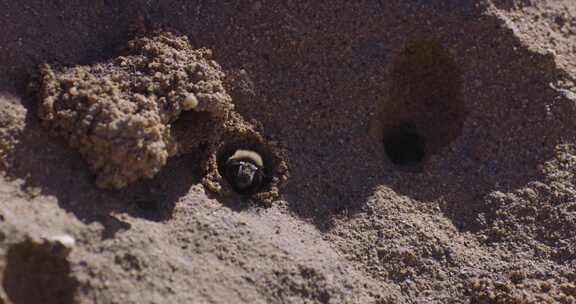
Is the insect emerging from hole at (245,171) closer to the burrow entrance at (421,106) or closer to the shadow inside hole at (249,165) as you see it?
the shadow inside hole at (249,165)

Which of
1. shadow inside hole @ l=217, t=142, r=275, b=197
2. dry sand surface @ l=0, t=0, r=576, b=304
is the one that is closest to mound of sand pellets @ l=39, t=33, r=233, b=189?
dry sand surface @ l=0, t=0, r=576, b=304

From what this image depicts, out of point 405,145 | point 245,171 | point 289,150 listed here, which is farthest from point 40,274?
point 405,145

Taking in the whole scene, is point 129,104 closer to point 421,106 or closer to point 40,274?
point 40,274

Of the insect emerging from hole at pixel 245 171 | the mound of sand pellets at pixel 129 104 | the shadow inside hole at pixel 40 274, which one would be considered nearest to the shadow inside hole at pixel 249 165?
the insect emerging from hole at pixel 245 171

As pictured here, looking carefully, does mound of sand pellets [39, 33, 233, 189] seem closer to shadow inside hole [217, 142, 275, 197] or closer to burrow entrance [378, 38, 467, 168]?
shadow inside hole [217, 142, 275, 197]

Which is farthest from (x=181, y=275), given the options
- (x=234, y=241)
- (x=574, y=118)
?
(x=574, y=118)

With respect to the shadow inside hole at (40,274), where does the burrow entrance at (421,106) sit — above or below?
above
